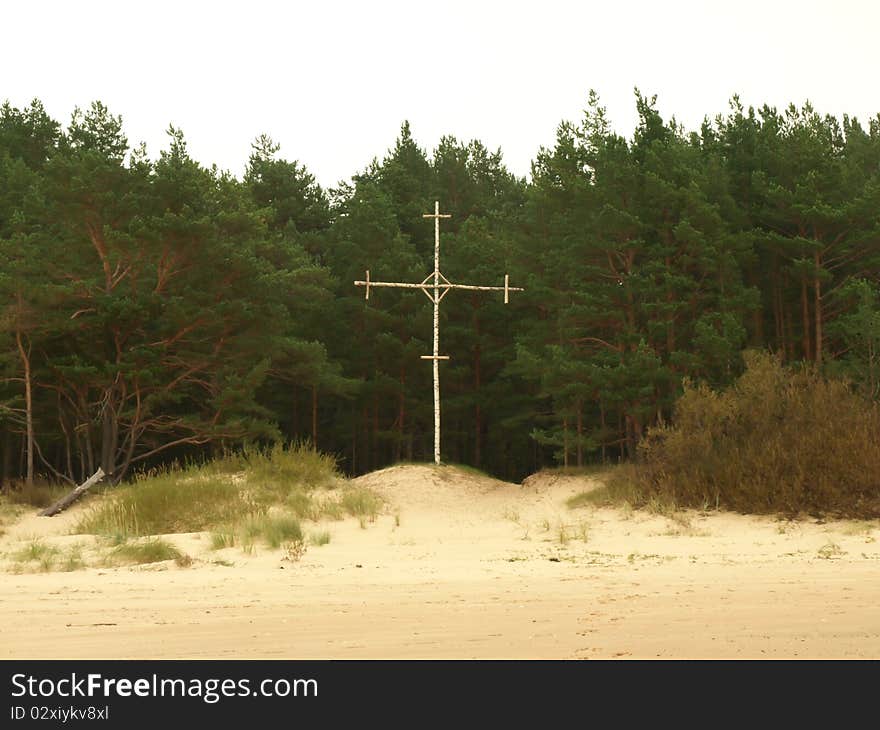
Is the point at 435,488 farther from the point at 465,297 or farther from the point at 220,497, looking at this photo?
the point at 465,297

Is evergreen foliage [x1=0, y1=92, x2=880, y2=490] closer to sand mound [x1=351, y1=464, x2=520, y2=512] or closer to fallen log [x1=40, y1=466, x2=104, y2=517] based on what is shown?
fallen log [x1=40, y1=466, x2=104, y2=517]

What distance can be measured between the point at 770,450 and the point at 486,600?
10.5 m

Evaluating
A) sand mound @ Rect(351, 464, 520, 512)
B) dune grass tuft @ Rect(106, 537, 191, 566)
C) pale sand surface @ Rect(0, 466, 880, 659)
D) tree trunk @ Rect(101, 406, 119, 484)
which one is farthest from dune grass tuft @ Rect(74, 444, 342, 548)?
tree trunk @ Rect(101, 406, 119, 484)

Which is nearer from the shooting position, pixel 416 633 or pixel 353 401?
pixel 416 633

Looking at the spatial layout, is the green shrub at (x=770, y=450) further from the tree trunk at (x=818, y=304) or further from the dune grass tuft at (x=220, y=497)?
the tree trunk at (x=818, y=304)

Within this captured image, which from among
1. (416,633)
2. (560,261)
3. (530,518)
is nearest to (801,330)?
(560,261)

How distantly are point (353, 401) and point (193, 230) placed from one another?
14.1 meters

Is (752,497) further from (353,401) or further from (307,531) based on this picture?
(353,401)

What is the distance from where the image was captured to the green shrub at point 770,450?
16.1 metres

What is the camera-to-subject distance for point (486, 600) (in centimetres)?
850

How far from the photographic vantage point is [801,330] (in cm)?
3369

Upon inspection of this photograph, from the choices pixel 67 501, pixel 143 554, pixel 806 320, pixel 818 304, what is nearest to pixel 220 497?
pixel 143 554

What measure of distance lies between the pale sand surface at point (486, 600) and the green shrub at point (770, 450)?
2.89 ft

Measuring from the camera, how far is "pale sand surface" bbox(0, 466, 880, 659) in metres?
6.60
